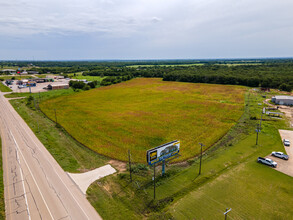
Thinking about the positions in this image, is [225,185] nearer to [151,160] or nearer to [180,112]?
[151,160]

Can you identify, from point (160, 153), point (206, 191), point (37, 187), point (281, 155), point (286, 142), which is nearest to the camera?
point (206, 191)

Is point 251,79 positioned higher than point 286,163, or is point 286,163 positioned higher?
point 251,79

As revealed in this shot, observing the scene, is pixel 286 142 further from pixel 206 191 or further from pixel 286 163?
pixel 206 191

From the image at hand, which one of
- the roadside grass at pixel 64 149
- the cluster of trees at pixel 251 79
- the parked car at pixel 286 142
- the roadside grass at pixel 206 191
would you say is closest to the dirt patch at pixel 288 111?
the parked car at pixel 286 142

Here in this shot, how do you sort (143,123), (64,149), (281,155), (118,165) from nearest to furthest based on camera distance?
(118,165) → (281,155) → (64,149) → (143,123)

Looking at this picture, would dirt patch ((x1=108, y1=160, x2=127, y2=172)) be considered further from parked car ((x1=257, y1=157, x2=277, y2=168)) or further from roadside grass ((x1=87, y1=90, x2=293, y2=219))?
parked car ((x1=257, y1=157, x2=277, y2=168))

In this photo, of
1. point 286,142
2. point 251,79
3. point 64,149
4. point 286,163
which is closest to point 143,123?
point 64,149

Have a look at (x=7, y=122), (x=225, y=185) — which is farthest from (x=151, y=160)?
(x=7, y=122)
